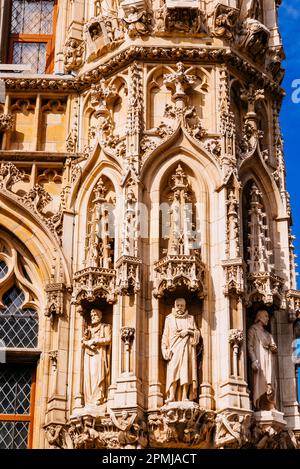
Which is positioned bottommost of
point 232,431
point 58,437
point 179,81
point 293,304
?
point 232,431

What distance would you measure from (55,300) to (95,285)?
1.00 metres

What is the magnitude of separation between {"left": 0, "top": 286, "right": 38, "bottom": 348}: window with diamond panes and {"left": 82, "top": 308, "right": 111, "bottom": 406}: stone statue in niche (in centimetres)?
146

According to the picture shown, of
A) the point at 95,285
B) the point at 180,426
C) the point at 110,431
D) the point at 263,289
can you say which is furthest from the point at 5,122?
the point at 180,426

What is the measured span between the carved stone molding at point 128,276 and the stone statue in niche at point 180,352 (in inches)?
32.0

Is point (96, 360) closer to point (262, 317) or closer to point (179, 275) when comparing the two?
point (179, 275)

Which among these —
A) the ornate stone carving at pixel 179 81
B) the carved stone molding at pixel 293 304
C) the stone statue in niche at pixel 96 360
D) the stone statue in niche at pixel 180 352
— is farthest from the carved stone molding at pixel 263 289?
the ornate stone carving at pixel 179 81

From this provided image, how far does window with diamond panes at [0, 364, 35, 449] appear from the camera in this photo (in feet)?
66.8

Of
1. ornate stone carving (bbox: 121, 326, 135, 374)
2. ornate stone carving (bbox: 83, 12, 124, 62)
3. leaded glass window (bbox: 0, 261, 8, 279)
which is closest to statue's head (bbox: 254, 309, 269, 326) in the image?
ornate stone carving (bbox: 121, 326, 135, 374)

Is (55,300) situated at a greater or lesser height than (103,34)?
lesser

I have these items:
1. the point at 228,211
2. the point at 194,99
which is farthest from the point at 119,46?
the point at 228,211

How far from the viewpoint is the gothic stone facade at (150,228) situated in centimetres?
1919

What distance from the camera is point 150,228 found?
67.7ft

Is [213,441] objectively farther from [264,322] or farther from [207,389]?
[264,322]

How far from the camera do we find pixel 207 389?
19.1m
